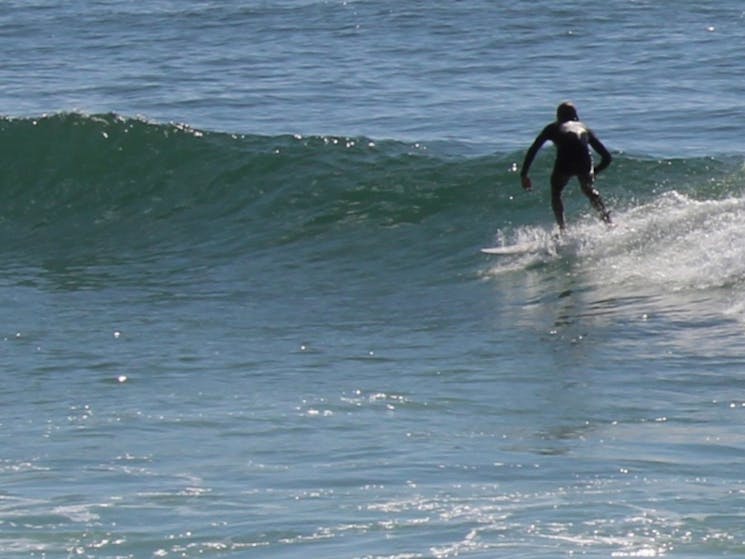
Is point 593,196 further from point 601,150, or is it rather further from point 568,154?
point 601,150

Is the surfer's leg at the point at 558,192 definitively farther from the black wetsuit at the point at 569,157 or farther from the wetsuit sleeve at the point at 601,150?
the wetsuit sleeve at the point at 601,150

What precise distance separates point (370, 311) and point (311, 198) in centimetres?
391

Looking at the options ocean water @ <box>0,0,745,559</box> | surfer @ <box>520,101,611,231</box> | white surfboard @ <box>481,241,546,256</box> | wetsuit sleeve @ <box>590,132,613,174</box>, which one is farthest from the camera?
white surfboard @ <box>481,241,546,256</box>

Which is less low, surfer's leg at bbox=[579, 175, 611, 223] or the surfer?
the surfer

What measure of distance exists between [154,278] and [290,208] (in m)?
2.35

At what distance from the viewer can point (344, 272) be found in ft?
50.9

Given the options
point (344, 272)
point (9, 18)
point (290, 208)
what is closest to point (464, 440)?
point (344, 272)

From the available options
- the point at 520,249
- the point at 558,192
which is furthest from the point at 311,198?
the point at 558,192

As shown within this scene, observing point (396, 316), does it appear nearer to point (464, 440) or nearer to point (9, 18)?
point (464, 440)

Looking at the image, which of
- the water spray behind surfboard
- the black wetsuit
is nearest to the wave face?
the water spray behind surfboard

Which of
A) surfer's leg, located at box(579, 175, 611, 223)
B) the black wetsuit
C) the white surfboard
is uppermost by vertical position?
the black wetsuit

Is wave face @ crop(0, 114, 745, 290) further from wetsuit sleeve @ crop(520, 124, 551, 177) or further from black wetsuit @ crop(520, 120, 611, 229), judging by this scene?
wetsuit sleeve @ crop(520, 124, 551, 177)

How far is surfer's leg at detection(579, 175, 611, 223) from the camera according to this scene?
49.2ft

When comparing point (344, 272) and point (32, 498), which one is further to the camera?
point (344, 272)
